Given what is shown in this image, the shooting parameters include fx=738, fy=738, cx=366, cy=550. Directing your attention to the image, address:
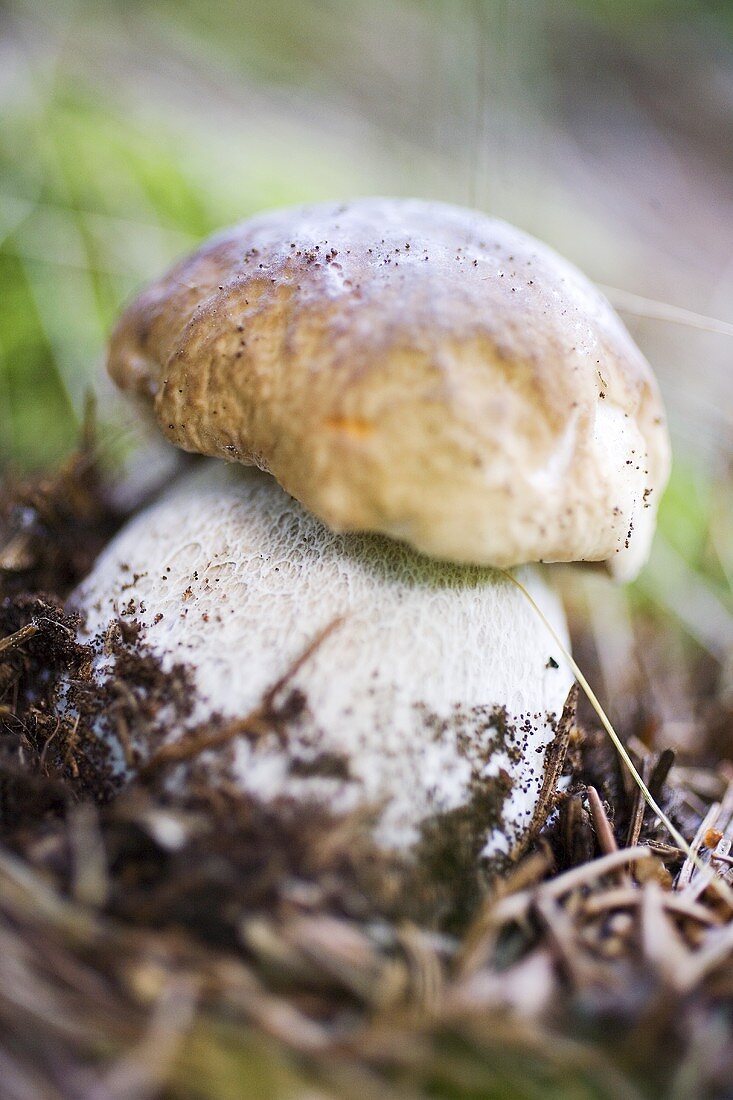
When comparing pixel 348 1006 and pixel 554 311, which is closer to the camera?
pixel 348 1006

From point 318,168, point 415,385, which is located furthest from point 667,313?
point 318,168

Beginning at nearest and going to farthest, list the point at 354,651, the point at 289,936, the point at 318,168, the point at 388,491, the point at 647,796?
1. the point at 289,936
2. the point at 388,491
3. the point at 354,651
4. the point at 647,796
5. the point at 318,168

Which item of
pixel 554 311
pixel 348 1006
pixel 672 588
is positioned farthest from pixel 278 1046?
pixel 672 588

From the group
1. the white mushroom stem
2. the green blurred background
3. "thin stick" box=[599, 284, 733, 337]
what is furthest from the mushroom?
the green blurred background

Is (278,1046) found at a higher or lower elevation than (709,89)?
lower

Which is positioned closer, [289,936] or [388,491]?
[289,936]

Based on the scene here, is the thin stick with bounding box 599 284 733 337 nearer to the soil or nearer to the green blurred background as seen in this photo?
the green blurred background

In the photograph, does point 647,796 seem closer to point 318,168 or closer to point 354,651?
point 354,651

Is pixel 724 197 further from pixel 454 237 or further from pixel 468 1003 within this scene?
pixel 468 1003
